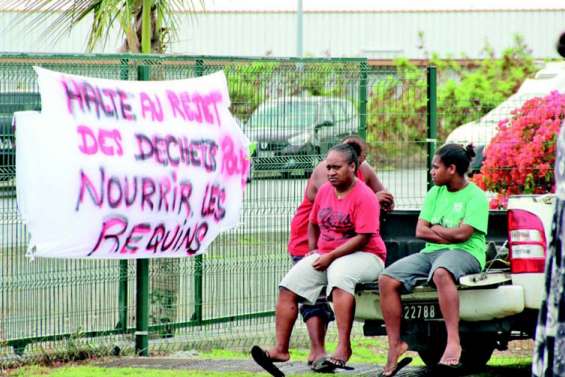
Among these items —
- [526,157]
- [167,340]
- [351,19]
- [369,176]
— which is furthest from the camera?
[351,19]

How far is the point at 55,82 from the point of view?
9469 mm

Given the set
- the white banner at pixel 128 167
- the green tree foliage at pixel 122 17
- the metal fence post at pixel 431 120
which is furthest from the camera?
the metal fence post at pixel 431 120

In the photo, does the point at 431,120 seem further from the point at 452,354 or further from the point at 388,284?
the point at 452,354

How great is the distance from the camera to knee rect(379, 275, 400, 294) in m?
8.62

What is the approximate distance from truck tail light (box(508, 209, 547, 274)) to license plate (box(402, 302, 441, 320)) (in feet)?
2.18

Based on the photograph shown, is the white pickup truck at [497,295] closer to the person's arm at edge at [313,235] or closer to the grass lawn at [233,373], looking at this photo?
the grass lawn at [233,373]

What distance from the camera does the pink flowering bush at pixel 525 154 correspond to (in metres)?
12.8

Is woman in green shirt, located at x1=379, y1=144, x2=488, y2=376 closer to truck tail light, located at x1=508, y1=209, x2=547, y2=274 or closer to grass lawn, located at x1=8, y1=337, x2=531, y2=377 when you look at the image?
truck tail light, located at x1=508, y1=209, x2=547, y2=274

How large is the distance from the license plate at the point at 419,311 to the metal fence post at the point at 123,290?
2461mm

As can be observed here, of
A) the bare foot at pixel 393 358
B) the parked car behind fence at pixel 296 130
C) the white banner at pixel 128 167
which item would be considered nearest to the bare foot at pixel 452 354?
the bare foot at pixel 393 358

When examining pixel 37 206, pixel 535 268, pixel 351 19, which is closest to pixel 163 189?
pixel 37 206

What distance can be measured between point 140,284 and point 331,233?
1892 mm

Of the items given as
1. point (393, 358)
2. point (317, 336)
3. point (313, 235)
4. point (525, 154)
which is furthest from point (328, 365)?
point (525, 154)

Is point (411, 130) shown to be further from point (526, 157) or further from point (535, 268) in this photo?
point (535, 268)
